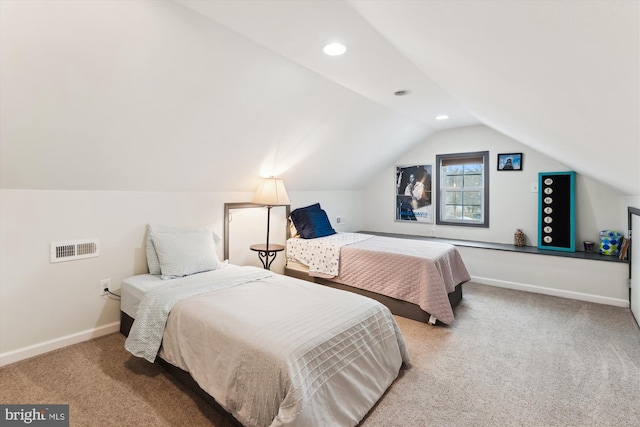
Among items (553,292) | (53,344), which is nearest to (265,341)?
(53,344)

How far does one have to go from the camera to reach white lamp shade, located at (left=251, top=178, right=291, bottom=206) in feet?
11.1

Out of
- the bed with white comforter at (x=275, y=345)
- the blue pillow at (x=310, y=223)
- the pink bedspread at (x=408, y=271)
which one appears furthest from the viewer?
the blue pillow at (x=310, y=223)

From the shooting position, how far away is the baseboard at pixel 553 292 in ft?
10.8

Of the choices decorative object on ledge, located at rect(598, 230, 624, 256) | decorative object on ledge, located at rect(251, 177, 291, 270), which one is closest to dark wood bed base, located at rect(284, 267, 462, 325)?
decorative object on ledge, located at rect(251, 177, 291, 270)

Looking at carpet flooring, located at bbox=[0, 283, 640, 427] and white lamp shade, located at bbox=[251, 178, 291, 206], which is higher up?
white lamp shade, located at bbox=[251, 178, 291, 206]

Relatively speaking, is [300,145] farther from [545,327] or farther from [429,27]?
[545,327]

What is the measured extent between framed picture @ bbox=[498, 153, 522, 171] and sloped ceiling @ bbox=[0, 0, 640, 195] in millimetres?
1645

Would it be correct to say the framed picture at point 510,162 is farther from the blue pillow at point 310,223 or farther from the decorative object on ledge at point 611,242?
the blue pillow at point 310,223

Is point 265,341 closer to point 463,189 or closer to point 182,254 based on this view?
point 182,254

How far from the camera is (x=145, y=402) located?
71.2 inches

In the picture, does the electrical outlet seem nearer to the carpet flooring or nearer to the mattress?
the mattress

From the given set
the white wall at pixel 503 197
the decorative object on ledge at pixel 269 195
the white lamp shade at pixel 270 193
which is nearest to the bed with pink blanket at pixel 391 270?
the decorative object on ledge at pixel 269 195

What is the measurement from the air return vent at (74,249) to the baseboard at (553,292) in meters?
4.27

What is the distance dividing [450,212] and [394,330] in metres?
3.26
